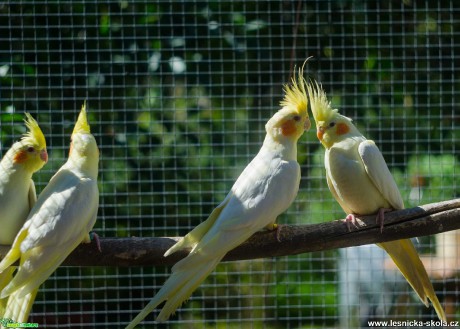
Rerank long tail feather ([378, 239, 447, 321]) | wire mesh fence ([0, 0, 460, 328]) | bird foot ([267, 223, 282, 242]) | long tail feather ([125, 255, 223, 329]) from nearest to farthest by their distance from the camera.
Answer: long tail feather ([125, 255, 223, 329]) < bird foot ([267, 223, 282, 242]) < long tail feather ([378, 239, 447, 321]) < wire mesh fence ([0, 0, 460, 328])

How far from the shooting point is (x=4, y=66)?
2.94 metres

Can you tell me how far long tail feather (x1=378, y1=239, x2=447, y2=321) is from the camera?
2184mm

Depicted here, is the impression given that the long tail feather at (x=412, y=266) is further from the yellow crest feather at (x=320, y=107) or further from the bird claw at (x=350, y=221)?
the yellow crest feather at (x=320, y=107)

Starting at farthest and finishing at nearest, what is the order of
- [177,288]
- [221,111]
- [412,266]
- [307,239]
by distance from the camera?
[221,111] < [412,266] < [307,239] < [177,288]

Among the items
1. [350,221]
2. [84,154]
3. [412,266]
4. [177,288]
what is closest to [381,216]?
[350,221]

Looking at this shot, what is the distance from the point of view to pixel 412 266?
221 centimetres

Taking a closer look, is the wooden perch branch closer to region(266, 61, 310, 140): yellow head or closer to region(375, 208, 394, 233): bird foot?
region(375, 208, 394, 233): bird foot

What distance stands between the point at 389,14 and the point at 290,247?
4.69 feet

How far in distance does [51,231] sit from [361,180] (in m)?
0.83

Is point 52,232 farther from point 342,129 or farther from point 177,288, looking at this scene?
point 342,129

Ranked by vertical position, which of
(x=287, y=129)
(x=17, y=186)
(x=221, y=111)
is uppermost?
(x=221, y=111)

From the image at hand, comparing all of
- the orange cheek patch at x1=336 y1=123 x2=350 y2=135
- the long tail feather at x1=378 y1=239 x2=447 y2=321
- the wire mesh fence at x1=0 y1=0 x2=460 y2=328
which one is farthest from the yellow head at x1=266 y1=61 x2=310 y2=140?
the wire mesh fence at x1=0 y1=0 x2=460 y2=328

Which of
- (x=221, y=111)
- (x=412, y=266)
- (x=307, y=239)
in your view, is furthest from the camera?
(x=221, y=111)

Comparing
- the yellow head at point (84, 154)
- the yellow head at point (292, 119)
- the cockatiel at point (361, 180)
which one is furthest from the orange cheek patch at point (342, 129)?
the yellow head at point (84, 154)
